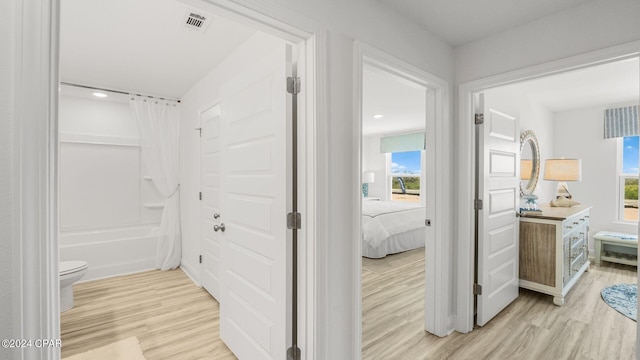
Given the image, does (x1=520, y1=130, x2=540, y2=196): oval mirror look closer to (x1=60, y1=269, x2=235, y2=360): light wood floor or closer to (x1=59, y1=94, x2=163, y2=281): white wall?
(x1=60, y1=269, x2=235, y2=360): light wood floor

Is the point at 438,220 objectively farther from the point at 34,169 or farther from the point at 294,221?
the point at 34,169

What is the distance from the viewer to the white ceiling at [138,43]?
6.23 feet

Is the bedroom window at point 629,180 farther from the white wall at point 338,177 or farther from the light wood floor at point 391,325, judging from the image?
the white wall at point 338,177

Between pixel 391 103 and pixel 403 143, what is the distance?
275 centimetres

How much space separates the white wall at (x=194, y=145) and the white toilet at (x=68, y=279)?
3.51 ft

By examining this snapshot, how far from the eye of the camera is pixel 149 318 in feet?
8.70

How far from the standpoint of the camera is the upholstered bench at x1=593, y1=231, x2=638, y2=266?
153 inches

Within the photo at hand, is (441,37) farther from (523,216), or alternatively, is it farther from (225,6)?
(523,216)

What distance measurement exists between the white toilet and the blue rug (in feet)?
16.3

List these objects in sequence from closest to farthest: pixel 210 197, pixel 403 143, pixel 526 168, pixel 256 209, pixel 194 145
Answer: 1. pixel 256 209
2. pixel 210 197
3. pixel 194 145
4. pixel 526 168
5. pixel 403 143

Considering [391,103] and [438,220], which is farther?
[391,103]

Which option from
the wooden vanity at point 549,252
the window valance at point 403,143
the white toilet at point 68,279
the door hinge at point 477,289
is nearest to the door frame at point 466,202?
the door hinge at point 477,289

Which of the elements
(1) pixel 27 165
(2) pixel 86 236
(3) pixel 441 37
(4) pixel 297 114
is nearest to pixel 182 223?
(2) pixel 86 236

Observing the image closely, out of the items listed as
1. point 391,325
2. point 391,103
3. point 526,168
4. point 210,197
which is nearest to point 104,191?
point 210,197
